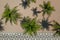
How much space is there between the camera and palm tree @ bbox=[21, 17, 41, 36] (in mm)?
1338

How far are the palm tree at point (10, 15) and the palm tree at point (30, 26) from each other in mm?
103

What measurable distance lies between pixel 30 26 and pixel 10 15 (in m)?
0.25

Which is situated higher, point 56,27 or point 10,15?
Result: point 10,15

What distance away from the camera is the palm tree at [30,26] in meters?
1.34

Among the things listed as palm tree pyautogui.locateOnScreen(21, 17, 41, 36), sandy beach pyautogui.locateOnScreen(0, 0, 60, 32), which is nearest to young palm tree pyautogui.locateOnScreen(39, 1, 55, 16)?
sandy beach pyautogui.locateOnScreen(0, 0, 60, 32)

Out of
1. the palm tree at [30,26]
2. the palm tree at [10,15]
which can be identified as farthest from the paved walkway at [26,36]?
the palm tree at [10,15]

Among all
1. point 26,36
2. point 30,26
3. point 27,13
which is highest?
point 27,13

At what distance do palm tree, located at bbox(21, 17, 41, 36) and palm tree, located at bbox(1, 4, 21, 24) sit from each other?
0.10 metres

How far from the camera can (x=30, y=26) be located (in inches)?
52.7

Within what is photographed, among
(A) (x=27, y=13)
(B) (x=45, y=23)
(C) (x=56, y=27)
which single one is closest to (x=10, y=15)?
(A) (x=27, y=13)

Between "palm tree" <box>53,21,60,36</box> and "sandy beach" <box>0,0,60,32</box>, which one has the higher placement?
"sandy beach" <box>0,0,60,32</box>

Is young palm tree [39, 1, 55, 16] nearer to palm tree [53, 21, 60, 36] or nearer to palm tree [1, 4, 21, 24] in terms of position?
palm tree [53, 21, 60, 36]

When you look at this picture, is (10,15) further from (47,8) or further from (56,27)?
(56,27)

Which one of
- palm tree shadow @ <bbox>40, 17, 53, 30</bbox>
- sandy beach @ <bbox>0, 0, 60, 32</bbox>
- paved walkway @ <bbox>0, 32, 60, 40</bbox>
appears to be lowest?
paved walkway @ <bbox>0, 32, 60, 40</bbox>
